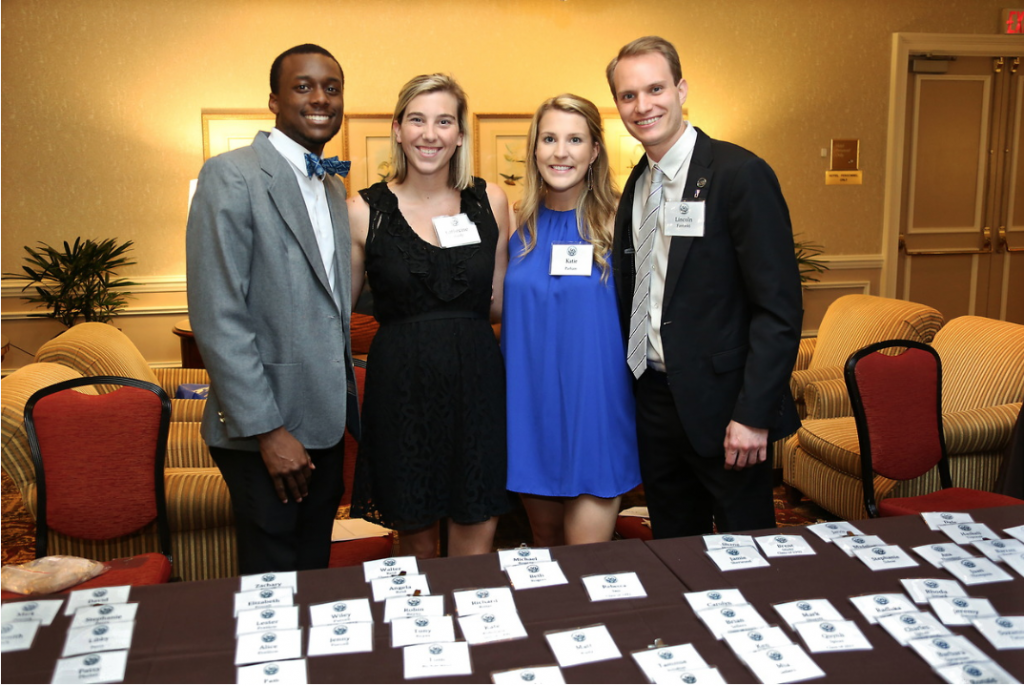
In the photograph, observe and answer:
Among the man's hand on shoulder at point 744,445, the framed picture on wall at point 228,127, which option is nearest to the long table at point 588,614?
the man's hand on shoulder at point 744,445

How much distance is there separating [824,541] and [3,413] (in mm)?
2520

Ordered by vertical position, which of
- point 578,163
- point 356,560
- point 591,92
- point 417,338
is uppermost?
point 591,92

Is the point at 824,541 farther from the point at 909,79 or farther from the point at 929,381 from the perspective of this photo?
the point at 909,79

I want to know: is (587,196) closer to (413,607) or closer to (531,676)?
(413,607)

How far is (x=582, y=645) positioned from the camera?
1.20 metres

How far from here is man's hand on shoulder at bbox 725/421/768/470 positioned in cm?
198

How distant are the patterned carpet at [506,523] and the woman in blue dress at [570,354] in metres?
1.16

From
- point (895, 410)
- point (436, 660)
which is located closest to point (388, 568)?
point (436, 660)

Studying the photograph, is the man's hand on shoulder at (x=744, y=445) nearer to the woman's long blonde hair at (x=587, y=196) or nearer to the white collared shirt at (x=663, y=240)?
the white collared shirt at (x=663, y=240)

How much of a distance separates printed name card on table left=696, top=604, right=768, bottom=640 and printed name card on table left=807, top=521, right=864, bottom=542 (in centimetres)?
36

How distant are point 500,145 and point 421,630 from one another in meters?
5.12

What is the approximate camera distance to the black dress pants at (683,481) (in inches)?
82.3

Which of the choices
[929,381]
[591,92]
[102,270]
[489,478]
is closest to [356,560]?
[489,478]

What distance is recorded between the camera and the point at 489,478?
7.35 feet
